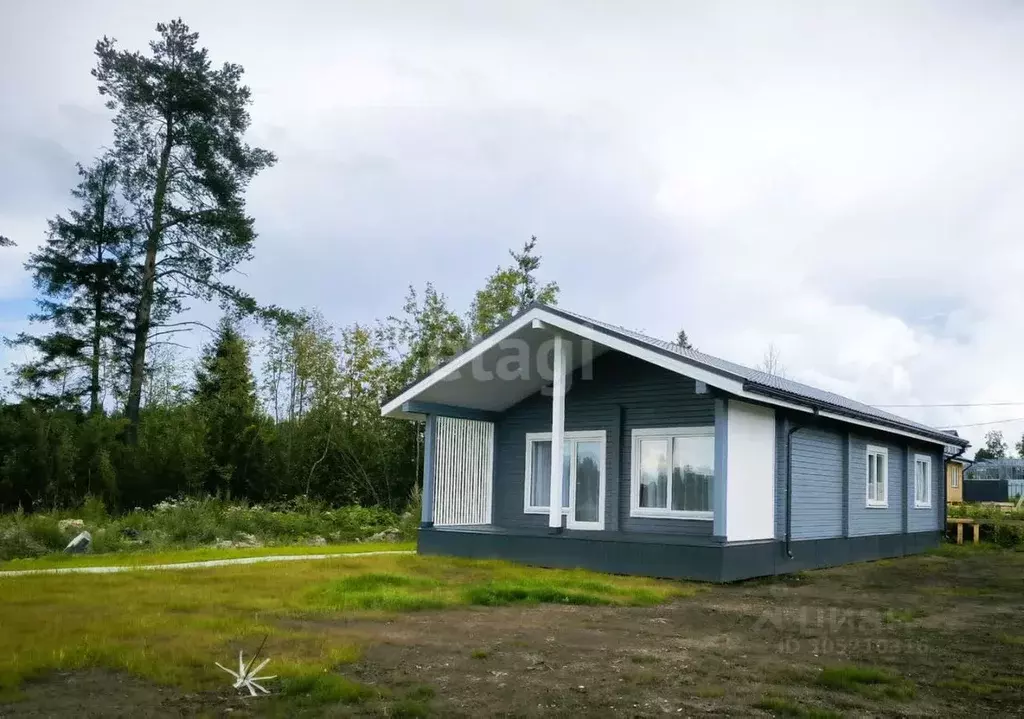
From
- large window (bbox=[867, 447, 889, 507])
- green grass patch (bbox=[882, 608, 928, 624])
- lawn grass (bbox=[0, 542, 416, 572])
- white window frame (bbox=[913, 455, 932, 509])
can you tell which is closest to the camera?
green grass patch (bbox=[882, 608, 928, 624])

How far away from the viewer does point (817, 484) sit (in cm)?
1534

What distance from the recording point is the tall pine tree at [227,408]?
22.3 m

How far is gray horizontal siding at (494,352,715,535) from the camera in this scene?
46.6 feet

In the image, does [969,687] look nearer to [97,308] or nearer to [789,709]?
[789,709]

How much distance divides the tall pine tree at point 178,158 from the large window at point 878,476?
679 inches

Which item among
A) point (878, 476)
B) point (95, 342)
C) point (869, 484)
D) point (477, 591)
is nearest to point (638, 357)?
point (477, 591)

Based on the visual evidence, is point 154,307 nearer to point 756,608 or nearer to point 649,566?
point 649,566

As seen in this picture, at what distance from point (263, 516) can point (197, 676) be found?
13.7 meters

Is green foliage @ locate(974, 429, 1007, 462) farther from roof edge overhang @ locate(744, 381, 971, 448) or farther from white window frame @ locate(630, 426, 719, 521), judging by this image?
white window frame @ locate(630, 426, 719, 521)

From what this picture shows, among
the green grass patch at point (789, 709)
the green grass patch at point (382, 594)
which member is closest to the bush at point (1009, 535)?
the green grass patch at point (382, 594)

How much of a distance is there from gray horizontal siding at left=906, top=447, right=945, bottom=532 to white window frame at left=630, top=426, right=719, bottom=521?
8094mm

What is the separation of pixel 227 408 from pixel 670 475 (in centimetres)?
1328

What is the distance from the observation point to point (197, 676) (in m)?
5.99

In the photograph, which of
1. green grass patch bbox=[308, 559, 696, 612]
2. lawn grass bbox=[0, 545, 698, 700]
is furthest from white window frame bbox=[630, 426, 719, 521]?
green grass patch bbox=[308, 559, 696, 612]
